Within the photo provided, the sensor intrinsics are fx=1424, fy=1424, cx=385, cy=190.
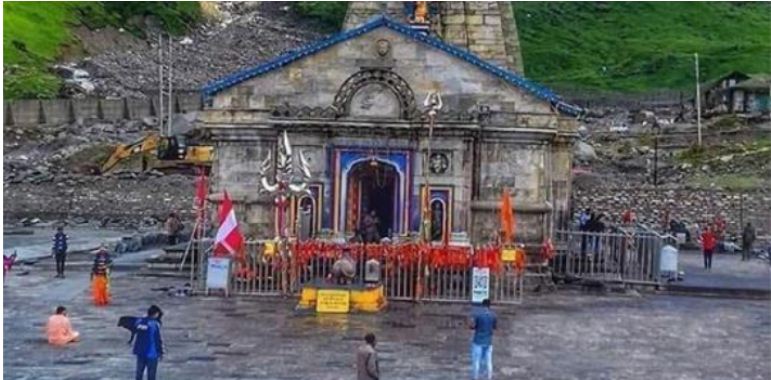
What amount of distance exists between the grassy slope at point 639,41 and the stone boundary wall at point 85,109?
1390 inches

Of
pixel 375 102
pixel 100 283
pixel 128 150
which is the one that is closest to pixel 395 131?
pixel 375 102

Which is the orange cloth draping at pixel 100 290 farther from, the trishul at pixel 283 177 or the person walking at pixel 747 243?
the person walking at pixel 747 243

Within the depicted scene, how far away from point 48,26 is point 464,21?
89085 mm

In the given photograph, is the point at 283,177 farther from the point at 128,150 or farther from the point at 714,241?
the point at 128,150

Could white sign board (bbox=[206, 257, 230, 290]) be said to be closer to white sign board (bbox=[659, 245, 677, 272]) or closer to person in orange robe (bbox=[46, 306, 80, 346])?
person in orange robe (bbox=[46, 306, 80, 346])

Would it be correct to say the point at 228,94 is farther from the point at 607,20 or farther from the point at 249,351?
the point at 607,20

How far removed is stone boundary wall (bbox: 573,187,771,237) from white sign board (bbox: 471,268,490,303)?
74.9 ft

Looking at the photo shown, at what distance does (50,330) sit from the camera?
859 inches

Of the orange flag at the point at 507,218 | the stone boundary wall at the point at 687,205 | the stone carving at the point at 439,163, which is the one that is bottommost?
the orange flag at the point at 507,218

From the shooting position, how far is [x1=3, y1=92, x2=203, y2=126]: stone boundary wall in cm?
8119

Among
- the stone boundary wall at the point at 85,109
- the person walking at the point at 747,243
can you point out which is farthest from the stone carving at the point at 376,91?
the stone boundary wall at the point at 85,109

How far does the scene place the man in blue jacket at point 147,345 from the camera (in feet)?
59.1

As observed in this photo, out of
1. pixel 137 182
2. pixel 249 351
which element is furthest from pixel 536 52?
pixel 249 351

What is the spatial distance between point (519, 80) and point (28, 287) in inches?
459
